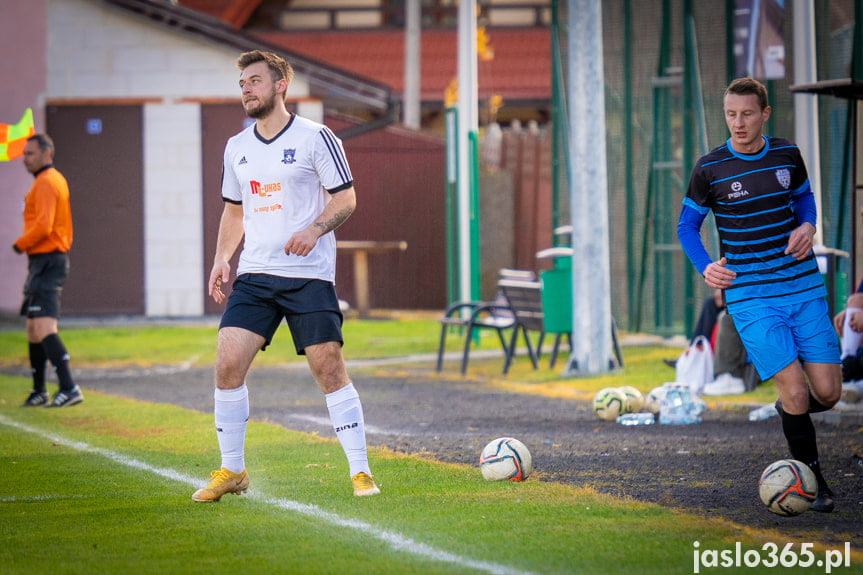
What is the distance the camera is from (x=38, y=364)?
10344mm

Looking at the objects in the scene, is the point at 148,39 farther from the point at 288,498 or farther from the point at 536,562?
the point at 536,562

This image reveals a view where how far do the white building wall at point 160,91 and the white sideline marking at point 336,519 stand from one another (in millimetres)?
13714

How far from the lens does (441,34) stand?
32.8 metres

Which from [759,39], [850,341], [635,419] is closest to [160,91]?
[759,39]

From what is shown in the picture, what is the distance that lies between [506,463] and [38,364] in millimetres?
5466

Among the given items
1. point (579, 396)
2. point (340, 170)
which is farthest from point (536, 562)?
point (579, 396)

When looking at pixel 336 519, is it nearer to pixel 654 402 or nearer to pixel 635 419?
pixel 635 419

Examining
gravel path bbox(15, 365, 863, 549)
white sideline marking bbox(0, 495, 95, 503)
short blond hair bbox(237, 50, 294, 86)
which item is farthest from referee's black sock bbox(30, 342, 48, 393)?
short blond hair bbox(237, 50, 294, 86)

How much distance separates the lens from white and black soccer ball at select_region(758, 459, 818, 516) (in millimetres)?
5504

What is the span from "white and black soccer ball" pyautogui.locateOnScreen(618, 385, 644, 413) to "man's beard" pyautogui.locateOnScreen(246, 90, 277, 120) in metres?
4.27

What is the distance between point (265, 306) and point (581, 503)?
189 centimetres

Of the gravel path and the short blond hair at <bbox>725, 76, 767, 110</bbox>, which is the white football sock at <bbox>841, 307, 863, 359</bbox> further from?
the short blond hair at <bbox>725, 76, 767, 110</bbox>

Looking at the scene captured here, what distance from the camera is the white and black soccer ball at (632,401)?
912 centimetres

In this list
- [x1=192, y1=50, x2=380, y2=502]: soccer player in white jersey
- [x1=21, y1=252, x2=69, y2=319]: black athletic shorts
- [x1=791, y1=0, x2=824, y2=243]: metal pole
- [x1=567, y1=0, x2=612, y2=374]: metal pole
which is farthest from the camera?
[x1=791, y1=0, x2=824, y2=243]: metal pole
